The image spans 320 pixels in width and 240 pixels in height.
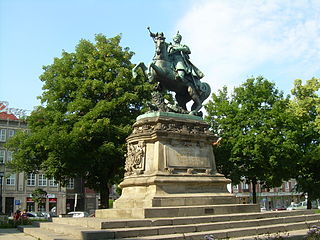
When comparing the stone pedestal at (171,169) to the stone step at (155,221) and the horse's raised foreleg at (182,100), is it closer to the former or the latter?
the stone step at (155,221)

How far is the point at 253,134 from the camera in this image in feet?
102

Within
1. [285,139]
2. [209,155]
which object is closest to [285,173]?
[285,139]

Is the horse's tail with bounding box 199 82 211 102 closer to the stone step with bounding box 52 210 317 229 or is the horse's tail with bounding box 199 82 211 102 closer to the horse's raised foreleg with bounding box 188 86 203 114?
the horse's raised foreleg with bounding box 188 86 203 114

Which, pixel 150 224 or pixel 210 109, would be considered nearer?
pixel 150 224

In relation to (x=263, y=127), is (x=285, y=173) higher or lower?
lower

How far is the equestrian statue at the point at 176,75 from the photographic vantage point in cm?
1594

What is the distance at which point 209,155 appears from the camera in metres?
15.6

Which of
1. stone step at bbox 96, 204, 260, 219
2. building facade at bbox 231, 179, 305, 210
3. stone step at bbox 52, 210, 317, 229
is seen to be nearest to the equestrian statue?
stone step at bbox 96, 204, 260, 219

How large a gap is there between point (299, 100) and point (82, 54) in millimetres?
21920

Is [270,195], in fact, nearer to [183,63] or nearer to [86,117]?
[86,117]

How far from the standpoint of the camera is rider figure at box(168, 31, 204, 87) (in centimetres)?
1647

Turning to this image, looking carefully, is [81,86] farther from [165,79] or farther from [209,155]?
[209,155]

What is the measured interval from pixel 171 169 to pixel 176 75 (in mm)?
4546

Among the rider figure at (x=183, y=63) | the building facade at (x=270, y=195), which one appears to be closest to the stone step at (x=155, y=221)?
the rider figure at (x=183, y=63)
